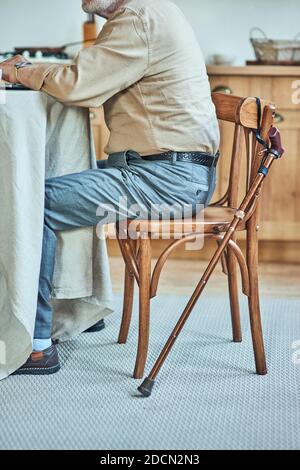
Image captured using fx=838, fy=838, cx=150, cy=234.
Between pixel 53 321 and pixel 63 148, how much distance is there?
642mm

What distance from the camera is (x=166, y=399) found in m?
2.39

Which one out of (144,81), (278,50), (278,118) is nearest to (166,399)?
(144,81)

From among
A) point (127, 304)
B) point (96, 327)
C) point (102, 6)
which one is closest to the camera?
point (102, 6)

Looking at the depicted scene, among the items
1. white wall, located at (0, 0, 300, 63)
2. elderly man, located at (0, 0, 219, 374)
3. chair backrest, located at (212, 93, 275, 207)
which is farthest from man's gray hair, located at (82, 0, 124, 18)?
white wall, located at (0, 0, 300, 63)

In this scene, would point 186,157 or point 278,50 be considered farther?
point 278,50

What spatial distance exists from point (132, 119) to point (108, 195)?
26 centimetres

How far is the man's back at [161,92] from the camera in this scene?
8.26 feet

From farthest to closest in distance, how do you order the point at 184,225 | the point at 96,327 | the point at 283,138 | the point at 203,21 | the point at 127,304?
the point at 203,21 → the point at 283,138 → the point at 96,327 → the point at 127,304 → the point at 184,225

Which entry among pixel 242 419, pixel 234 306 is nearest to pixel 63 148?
pixel 234 306

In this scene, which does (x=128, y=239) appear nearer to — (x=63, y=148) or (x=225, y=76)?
(x=63, y=148)

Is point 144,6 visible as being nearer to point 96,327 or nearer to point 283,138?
point 96,327

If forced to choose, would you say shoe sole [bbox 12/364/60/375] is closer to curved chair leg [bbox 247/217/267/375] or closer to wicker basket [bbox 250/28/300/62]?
curved chair leg [bbox 247/217/267/375]

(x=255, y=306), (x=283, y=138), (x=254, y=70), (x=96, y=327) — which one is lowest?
(x=96, y=327)

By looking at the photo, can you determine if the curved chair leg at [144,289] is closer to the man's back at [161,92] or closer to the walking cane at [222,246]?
the walking cane at [222,246]
